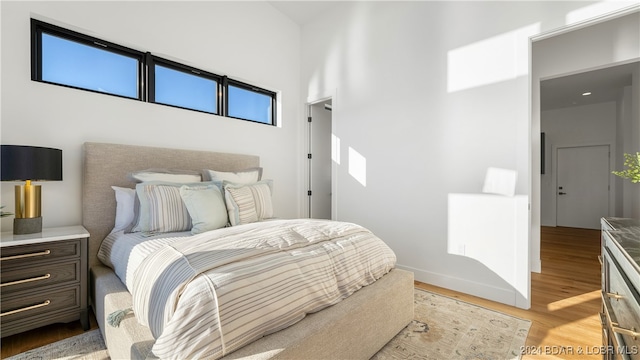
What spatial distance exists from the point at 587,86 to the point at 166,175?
6.70m

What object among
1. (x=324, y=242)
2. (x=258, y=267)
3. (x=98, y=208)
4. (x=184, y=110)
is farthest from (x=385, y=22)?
(x=98, y=208)

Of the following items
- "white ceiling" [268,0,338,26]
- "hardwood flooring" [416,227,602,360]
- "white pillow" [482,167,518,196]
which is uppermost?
"white ceiling" [268,0,338,26]

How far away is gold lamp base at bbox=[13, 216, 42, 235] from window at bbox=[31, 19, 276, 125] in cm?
Answer: 112

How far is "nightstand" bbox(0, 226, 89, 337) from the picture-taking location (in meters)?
1.67

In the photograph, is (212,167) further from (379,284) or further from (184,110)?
(379,284)

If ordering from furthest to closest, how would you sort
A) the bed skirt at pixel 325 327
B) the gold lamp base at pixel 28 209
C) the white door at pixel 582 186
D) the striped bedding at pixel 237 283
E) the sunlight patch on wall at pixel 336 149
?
the white door at pixel 582 186 → the sunlight patch on wall at pixel 336 149 → the gold lamp base at pixel 28 209 → the bed skirt at pixel 325 327 → the striped bedding at pixel 237 283

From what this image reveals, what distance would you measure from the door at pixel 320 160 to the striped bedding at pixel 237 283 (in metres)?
2.56

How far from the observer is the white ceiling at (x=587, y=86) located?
4.18 meters

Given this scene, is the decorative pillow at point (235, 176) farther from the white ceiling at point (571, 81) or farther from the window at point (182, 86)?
the white ceiling at point (571, 81)

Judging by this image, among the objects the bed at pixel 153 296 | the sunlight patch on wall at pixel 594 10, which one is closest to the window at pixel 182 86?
the bed at pixel 153 296

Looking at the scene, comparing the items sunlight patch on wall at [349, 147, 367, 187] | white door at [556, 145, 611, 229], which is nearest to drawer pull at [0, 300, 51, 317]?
sunlight patch on wall at [349, 147, 367, 187]

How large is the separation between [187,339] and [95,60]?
8.92ft

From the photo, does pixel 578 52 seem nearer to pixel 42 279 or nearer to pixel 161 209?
pixel 161 209

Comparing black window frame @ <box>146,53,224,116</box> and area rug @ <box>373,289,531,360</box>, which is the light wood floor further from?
black window frame @ <box>146,53,224,116</box>
